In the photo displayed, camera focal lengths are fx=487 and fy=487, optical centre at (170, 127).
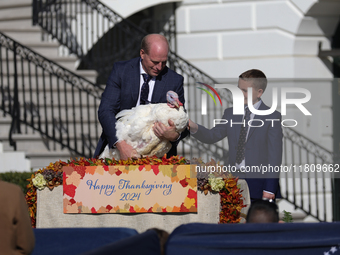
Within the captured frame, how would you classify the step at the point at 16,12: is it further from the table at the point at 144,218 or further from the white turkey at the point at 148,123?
the table at the point at 144,218

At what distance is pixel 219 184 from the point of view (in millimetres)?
3795

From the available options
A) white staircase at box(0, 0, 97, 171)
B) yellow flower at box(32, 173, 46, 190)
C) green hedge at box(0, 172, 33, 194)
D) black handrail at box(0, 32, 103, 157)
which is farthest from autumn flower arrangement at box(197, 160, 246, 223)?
white staircase at box(0, 0, 97, 171)

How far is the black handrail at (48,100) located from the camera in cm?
820

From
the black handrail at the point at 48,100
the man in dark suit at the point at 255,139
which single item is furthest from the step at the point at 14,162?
the man in dark suit at the point at 255,139

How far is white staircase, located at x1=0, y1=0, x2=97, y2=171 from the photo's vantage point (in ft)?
26.4

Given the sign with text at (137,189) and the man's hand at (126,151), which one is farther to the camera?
the man's hand at (126,151)

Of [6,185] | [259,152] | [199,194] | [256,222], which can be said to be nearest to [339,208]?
[259,152]

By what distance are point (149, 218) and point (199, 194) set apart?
0.44 metres

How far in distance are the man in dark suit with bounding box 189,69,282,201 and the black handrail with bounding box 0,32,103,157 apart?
428 centimetres

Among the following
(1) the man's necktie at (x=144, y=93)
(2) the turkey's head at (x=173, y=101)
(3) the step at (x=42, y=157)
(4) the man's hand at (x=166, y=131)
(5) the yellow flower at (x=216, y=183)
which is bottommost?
(5) the yellow flower at (x=216, y=183)

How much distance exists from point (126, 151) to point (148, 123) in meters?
0.33

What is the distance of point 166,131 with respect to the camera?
3.69 meters

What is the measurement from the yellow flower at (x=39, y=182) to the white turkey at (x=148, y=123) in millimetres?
711

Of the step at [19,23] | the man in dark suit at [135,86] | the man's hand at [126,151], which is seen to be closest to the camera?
the man's hand at [126,151]
